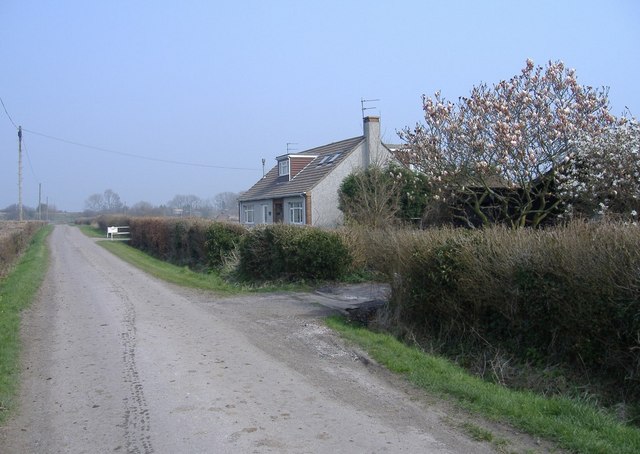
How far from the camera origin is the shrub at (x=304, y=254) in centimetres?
1859

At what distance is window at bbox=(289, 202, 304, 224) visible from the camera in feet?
117

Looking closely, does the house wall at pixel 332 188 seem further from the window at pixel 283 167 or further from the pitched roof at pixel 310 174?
the window at pixel 283 167

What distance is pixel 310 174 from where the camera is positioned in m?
37.2

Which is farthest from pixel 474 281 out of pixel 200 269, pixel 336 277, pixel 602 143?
pixel 200 269

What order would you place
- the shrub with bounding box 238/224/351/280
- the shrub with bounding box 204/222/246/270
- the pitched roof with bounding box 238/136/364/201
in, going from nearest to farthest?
the shrub with bounding box 238/224/351/280 < the shrub with bounding box 204/222/246/270 < the pitched roof with bounding box 238/136/364/201

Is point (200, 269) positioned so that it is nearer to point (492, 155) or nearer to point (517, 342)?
point (492, 155)

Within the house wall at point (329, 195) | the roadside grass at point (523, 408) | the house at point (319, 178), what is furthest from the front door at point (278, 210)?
the roadside grass at point (523, 408)

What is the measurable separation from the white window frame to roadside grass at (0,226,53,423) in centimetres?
2043

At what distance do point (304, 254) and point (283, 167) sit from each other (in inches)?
931

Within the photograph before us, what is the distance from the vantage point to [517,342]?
8.81 m

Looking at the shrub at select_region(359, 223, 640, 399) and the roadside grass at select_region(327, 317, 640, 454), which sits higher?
the shrub at select_region(359, 223, 640, 399)

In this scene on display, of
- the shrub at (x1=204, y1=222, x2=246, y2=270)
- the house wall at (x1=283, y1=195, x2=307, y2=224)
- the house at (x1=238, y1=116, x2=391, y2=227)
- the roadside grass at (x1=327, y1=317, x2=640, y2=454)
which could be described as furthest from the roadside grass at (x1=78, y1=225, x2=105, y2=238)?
the roadside grass at (x1=327, y1=317, x2=640, y2=454)

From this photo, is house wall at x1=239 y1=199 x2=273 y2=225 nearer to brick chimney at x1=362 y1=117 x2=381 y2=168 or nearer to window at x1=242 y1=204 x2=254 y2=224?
window at x1=242 y1=204 x2=254 y2=224

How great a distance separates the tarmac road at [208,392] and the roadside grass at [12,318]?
0.55ft
